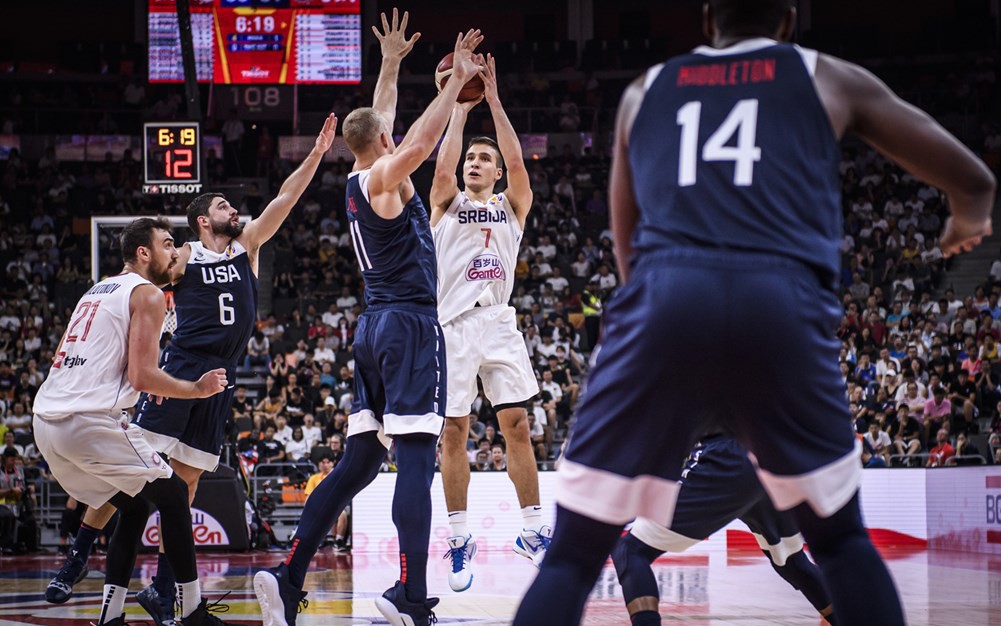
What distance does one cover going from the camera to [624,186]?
2816 mm

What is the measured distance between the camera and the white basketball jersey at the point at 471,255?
22.4ft

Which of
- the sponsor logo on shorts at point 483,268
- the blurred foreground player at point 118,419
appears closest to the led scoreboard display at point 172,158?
the sponsor logo on shorts at point 483,268

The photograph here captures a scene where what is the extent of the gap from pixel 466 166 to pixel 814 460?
15.6 feet

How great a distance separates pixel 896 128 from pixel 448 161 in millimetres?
4143

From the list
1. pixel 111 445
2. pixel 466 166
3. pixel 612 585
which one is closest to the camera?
pixel 111 445

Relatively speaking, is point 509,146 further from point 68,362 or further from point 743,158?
point 743,158

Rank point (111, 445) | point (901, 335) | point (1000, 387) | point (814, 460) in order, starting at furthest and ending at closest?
1. point (901, 335)
2. point (1000, 387)
3. point (111, 445)
4. point (814, 460)

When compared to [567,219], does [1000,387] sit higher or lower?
lower

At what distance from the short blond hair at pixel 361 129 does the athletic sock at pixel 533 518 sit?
8.05 feet

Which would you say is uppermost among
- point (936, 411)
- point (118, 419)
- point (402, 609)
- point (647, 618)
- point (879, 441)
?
point (118, 419)

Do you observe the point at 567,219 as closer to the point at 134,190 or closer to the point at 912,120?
the point at 134,190

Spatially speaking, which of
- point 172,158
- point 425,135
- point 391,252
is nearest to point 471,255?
point 391,252

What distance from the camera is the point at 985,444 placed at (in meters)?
15.9

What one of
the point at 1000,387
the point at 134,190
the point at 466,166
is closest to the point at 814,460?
the point at 466,166
